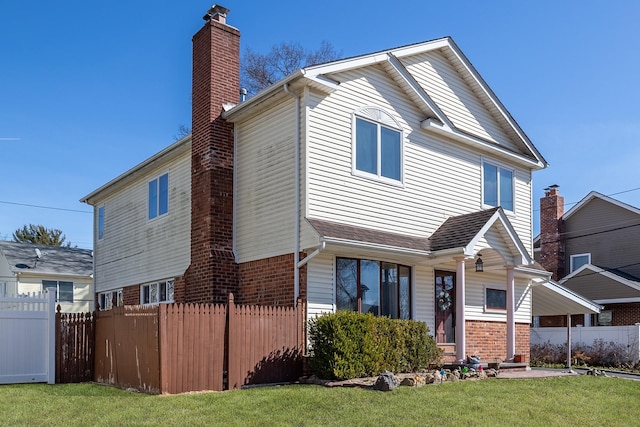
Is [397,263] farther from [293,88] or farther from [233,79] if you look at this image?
[233,79]

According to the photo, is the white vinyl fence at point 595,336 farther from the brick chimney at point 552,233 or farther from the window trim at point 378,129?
the window trim at point 378,129

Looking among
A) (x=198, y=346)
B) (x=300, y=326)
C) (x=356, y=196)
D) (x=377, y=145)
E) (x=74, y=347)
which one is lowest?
(x=74, y=347)

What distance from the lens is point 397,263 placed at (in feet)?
50.0

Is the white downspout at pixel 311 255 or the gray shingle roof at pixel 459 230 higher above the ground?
the gray shingle roof at pixel 459 230

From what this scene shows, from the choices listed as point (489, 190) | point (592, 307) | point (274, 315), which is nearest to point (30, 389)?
point (274, 315)

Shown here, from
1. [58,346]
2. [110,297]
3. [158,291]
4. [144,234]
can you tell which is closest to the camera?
[58,346]

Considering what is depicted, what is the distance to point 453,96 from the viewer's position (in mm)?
18469

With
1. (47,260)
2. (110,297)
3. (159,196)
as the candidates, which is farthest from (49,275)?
(159,196)

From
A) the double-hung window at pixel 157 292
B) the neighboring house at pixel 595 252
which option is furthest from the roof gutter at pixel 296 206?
Answer: the neighboring house at pixel 595 252

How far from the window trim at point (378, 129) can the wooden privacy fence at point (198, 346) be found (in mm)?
3513

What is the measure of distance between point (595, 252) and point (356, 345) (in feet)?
76.0

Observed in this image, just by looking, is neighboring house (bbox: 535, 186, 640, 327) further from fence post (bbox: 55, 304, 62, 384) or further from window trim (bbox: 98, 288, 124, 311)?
fence post (bbox: 55, 304, 62, 384)

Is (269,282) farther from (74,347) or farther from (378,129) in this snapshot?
(378,129)

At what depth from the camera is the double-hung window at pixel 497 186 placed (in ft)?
60.8
